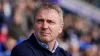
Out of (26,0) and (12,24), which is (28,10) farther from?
(12,24)

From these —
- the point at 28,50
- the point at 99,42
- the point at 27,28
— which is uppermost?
the point at 28,50

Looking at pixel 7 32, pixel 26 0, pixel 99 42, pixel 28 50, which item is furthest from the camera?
pixel 99 42

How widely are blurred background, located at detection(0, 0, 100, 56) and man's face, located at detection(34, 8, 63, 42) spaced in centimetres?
394

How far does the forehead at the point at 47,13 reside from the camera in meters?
3.63

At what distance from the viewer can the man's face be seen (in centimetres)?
363

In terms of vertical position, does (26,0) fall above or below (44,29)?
below


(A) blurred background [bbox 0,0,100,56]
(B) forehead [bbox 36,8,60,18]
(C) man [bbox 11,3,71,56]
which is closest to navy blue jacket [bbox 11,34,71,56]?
(C) man [bbox 11,3,71,56]

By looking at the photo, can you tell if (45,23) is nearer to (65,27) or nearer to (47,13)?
(47,13)

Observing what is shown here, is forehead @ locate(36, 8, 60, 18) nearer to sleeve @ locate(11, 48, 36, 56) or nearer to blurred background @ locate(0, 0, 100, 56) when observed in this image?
sleeve @ locate(11, 48, 36, 56)

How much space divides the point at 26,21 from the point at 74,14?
13.2ft

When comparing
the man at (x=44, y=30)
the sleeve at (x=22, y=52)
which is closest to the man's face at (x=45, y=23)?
the man at (x=44, y=30)

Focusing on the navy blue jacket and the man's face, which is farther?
the man's face

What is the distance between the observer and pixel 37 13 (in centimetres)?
367

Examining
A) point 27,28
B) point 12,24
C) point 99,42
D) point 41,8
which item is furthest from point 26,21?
point 41,8
